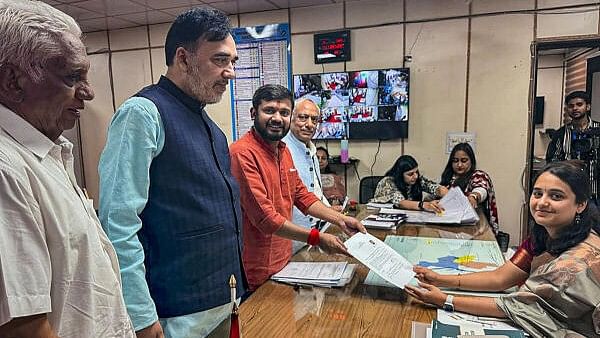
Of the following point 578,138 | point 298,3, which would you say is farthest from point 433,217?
point 298,3

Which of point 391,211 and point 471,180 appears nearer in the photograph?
point 391,211

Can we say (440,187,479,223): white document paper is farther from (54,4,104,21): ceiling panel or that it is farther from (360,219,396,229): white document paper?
→ (54,4,104,21): ceiling panel

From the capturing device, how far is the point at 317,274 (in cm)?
143

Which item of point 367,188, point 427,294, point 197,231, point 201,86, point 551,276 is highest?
point 201,86

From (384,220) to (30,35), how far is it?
1.99 m

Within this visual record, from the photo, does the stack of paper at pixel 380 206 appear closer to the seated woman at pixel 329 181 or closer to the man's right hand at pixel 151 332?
the seated woman at pixel 329 181

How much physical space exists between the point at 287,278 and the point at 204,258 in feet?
1.24

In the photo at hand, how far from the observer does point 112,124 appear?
1.02 meters

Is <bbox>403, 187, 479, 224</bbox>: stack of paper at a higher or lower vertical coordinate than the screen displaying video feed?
lower

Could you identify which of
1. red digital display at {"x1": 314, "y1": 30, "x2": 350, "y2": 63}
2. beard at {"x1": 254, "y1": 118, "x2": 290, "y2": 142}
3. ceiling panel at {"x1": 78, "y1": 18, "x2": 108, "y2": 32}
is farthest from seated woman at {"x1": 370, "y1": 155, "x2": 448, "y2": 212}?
ceiling panel at {"x1": 78, "y1": 18, "x2": 108, "y2": 32}

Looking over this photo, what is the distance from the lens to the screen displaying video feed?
3723 mm

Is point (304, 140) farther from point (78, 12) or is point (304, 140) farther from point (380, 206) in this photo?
point (78, 12)

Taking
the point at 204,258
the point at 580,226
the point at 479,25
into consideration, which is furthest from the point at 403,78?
the point at 204,258

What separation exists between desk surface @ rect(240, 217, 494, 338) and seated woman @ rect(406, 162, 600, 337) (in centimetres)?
9
